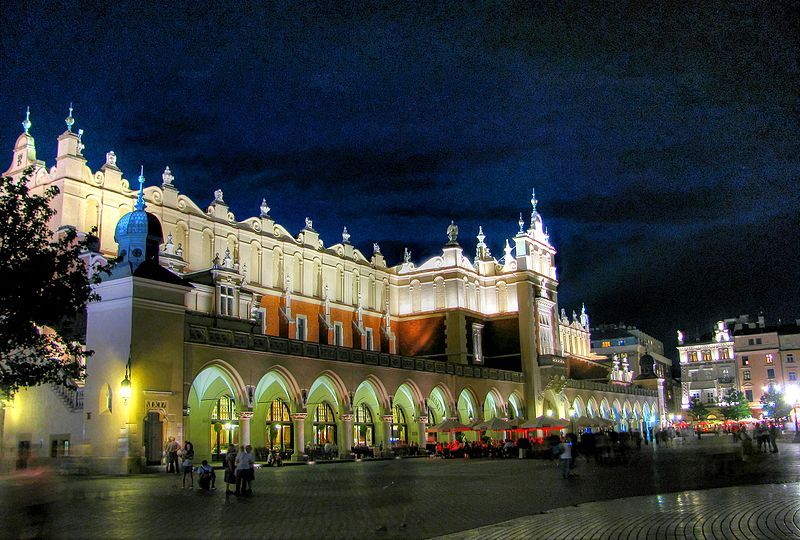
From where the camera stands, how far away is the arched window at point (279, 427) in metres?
50.6

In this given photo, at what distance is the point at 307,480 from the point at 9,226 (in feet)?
43.7

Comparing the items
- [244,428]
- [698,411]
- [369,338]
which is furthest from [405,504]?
[698,411]

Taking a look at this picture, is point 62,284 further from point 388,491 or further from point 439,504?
point 439,504

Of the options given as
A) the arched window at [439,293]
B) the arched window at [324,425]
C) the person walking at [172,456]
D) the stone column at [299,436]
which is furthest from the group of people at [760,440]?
the arched window at [439,293]

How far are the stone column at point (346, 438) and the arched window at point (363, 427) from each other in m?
5.48

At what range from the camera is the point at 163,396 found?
124ft

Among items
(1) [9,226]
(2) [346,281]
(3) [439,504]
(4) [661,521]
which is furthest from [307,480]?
(2) [346,281]

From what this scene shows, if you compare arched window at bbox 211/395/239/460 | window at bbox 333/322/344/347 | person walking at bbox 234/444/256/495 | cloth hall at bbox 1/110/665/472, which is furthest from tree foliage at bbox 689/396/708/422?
person walking at bbox 234/444/256/495

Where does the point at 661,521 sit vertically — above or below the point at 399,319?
below

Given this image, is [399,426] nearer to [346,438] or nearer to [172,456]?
[346,438]

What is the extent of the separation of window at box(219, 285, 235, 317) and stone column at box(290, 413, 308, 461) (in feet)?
27.9

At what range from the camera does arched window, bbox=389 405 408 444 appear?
6222cm

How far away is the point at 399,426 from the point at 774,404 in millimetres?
81381

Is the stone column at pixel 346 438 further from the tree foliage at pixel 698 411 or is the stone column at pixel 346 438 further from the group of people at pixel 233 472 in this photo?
the tree foliage at pixel 698 411
